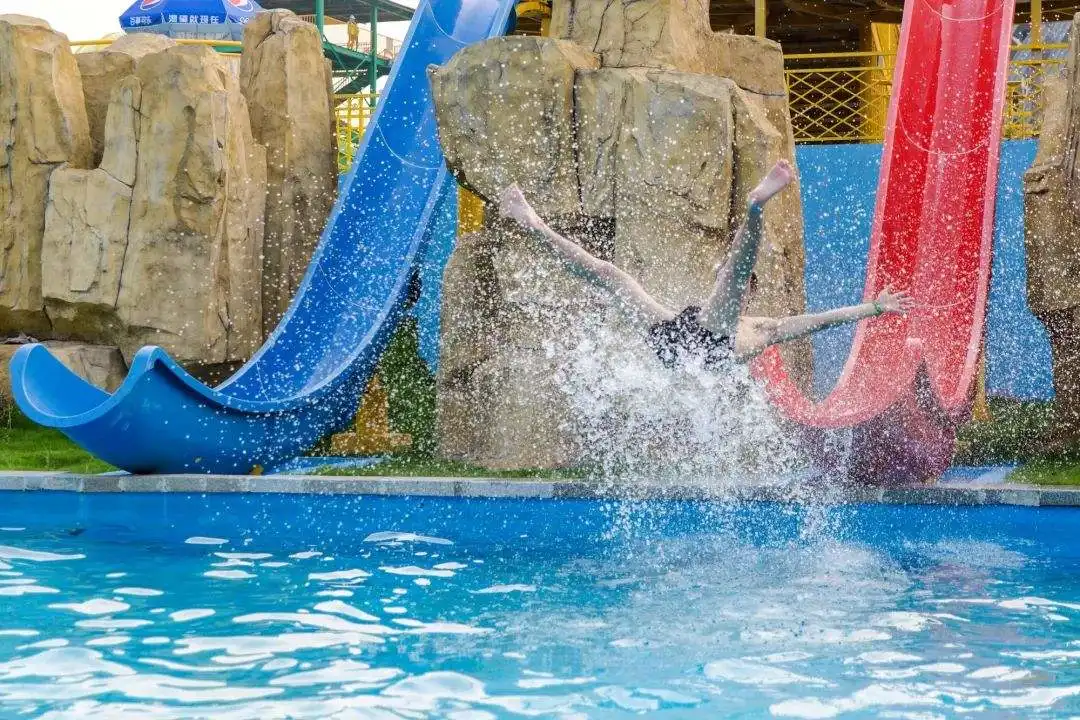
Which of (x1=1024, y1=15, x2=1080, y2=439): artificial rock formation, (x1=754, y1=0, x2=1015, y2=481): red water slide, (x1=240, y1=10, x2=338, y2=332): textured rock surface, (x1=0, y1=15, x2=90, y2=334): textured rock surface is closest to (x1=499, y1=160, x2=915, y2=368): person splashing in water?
(x1=754, y1=0, x2=1015, y2=481): red water slide

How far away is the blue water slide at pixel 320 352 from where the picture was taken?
7.51 m

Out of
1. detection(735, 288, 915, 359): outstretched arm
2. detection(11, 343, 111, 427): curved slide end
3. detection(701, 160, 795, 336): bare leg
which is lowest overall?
detection(11, 343, 111, 427): curved slide end

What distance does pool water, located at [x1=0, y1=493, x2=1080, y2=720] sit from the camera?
3807 mm

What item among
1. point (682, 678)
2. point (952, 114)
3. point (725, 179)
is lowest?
point (682, 678)

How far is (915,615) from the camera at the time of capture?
4848 millimetres

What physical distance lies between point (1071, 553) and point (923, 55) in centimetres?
499

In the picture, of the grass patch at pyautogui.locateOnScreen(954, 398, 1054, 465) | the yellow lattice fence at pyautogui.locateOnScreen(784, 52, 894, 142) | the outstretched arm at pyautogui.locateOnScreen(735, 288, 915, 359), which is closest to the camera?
the outstretched arm at pyautogui.locateOnScreen(735, 288, 915, 359)

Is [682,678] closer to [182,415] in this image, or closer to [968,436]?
[182,415]

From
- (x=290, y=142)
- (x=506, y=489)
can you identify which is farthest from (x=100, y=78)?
(x=506, y=489)

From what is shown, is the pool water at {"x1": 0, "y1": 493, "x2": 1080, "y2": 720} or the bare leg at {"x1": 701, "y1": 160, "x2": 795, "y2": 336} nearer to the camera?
the pool water at {"x1": 0, "y1": 493, "x2": 1080, "y2": 720}

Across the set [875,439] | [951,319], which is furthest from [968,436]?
[875,439]

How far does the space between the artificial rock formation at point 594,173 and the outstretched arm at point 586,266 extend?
1429mm

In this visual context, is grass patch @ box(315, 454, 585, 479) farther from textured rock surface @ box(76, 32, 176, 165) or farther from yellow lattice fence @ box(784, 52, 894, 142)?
yellow lattice fence @ box(784, 52, 894, 142)

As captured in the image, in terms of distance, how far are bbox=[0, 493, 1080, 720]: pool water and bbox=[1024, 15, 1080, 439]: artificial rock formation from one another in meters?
1.81
